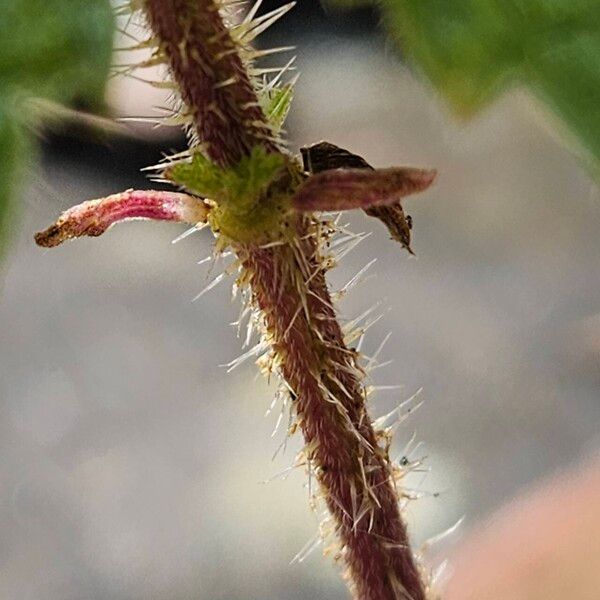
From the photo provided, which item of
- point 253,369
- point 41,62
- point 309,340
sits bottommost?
point 253,369

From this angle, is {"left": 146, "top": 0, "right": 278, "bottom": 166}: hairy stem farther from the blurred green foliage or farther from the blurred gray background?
the blurred gray background

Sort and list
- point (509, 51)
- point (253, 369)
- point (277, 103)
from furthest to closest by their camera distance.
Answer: point (253, 369), point (277, 103), point (509, 51)

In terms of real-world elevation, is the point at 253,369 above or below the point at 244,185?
below

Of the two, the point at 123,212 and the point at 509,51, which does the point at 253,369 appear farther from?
the point at 509,51

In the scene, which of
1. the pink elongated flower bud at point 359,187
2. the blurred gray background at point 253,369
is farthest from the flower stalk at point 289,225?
the blurred gray background at point 253,369

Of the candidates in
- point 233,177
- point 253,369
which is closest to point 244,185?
point 233,177

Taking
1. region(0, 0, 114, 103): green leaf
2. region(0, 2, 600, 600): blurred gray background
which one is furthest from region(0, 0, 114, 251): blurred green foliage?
region(0, 2, 600, 600): blurred gray background

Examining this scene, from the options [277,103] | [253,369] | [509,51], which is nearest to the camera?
[509,51]
